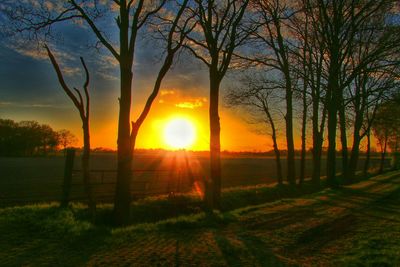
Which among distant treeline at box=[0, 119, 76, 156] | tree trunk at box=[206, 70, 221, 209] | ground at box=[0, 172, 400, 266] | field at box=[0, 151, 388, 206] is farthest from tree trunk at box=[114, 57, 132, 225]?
distant treeline at box=[0, 119, 76, 156]

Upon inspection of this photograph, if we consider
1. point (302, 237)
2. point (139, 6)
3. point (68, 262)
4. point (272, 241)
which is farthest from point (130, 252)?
point (139, 6)

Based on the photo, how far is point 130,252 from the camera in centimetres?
705

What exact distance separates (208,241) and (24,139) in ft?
338

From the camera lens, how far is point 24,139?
3947 inches

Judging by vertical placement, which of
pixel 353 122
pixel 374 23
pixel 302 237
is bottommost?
pixel 302 237

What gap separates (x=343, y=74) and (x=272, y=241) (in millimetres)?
19690

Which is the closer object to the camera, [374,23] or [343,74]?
[374,23]

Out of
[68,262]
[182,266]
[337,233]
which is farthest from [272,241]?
[68,262]

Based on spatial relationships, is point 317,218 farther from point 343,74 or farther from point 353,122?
point 353,122

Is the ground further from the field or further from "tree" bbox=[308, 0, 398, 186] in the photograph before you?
"tree" bbox=[308, 0, 398, 186]

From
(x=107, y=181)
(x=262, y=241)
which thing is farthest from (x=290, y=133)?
(x=262, y=241)

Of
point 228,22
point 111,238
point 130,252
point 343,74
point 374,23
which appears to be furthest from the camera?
point 343,74

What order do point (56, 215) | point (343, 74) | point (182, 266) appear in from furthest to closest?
point (343, 74)
point (56, 215)
point (182, 266)

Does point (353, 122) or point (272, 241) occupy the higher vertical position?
point (353, 122)
